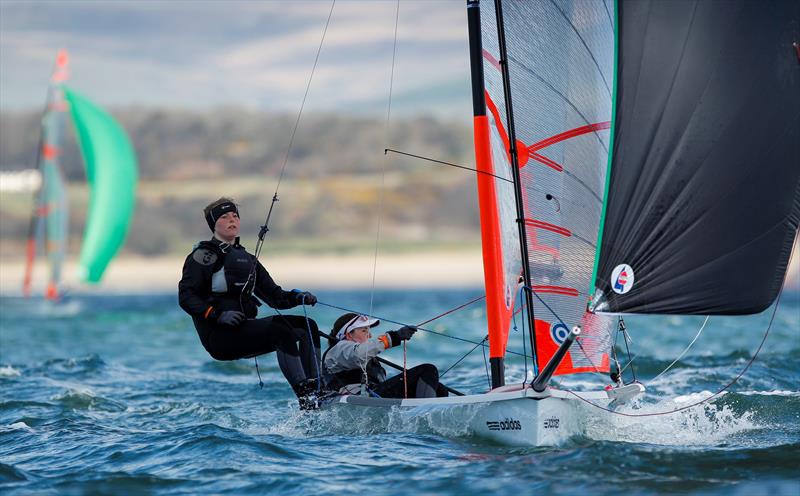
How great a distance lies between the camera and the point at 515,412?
6402 millimetres

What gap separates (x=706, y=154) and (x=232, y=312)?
314 cm

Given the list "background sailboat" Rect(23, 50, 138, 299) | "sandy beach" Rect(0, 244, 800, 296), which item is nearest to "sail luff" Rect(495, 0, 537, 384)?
"background sailboat" Rect(23, 50, 138, 299)

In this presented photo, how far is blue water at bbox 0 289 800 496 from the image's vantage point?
5992 millimetres

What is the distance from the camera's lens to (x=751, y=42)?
20.5 ft

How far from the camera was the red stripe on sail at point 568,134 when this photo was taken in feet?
22.9

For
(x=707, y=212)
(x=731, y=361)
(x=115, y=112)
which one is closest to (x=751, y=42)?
(x=707, y=212)

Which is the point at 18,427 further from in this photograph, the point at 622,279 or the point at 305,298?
the point at 622,279

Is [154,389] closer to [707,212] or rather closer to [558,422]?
[558,422]

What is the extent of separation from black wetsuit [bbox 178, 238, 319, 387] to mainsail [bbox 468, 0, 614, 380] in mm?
1350

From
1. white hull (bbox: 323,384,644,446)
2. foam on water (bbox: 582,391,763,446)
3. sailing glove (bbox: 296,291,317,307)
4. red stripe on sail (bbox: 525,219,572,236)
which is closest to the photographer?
white hull (bbox: 323,384,644,446)

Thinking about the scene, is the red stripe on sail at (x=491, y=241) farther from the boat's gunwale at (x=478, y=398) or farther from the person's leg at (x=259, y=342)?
the person's leg at (x=259, y=342)

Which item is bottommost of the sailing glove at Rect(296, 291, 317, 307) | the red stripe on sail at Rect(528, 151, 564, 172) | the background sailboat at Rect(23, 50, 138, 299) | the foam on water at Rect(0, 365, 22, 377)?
the foam on water at Rect(0, 365, 22, 377)

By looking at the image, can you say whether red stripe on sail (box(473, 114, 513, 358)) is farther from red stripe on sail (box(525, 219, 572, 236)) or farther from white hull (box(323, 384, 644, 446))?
white hull (box(323, 384, 644, 446))

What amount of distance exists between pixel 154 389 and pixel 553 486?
6.24 metres
